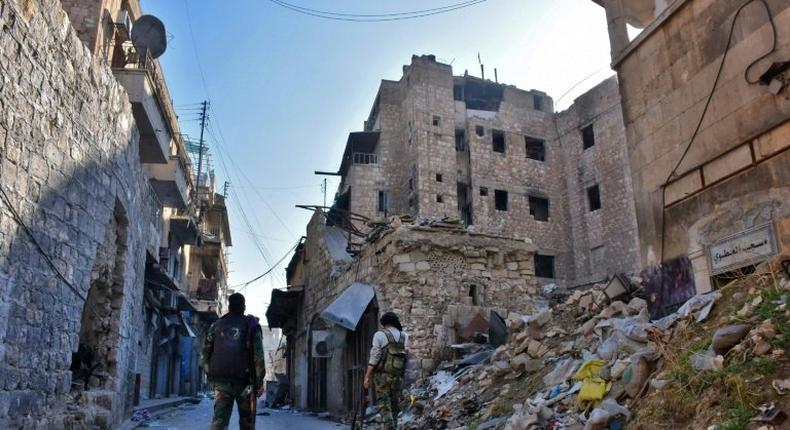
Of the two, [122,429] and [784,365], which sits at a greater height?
[784,365]

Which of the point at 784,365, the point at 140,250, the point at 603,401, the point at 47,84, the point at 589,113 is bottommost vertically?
the point at 603,401

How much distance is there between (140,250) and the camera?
10727 mm

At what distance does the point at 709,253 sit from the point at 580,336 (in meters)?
1.92

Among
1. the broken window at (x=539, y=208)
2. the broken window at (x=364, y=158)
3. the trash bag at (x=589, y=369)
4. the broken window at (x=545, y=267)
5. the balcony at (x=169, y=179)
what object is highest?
the broken window at (x=364, y=158)

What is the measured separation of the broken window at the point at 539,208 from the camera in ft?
103

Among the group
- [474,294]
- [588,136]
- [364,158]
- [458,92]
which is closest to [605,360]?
[474,294]

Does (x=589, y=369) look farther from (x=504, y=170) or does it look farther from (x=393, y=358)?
(x=504, y=170)

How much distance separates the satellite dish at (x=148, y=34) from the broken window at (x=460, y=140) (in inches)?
710

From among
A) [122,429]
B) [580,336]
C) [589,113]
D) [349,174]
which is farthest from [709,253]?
[589,113]

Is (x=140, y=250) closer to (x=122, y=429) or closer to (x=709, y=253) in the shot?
(x=122, y=429)

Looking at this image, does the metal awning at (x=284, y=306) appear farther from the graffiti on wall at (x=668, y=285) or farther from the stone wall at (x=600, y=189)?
the stone wall at (x=600, y=189)

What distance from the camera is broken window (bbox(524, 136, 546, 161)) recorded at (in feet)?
107

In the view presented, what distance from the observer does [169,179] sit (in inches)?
736

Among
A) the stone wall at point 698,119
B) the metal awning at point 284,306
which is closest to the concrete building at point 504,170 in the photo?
the metal awning at point 284,306
